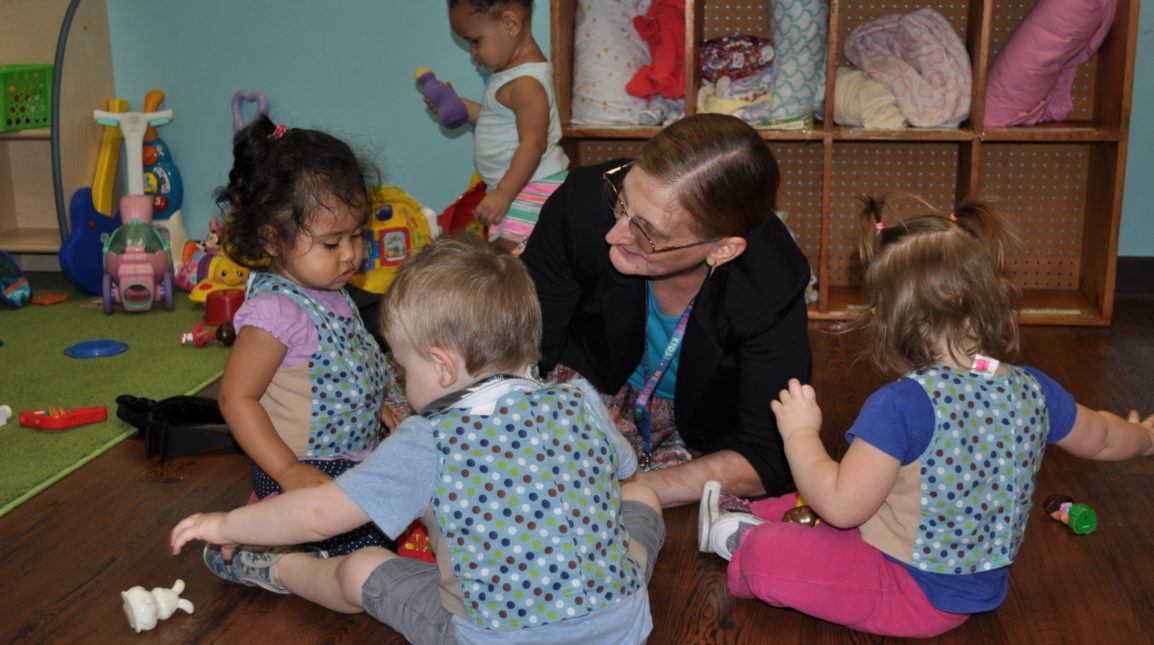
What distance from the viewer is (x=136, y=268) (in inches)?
137

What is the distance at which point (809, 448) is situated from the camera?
1.59 m

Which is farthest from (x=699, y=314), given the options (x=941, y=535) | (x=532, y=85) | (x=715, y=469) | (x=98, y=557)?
(x=532, y=85)

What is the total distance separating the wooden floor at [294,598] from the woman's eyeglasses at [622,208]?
1.77ft

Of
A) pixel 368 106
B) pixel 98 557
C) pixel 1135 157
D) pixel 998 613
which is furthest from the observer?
pixel 368 106

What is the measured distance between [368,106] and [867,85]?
173cm

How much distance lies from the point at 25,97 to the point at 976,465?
A: 3.48 meters

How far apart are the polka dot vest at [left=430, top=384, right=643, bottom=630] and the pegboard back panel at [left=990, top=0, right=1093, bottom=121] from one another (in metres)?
2.69

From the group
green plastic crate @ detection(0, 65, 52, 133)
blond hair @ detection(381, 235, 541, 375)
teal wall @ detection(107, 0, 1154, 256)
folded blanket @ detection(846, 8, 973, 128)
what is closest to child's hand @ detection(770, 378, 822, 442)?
blond hair @ detection(381, 235, 541, 375)

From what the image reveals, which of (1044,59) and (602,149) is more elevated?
(1044,59)

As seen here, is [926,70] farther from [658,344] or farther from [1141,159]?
[658,344]

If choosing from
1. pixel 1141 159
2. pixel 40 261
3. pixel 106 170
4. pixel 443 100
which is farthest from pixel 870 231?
pixel 40 261

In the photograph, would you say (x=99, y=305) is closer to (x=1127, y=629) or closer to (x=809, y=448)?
(x=809, y=448)

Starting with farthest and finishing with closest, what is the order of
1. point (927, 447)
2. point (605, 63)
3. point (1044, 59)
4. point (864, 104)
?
point (605, 63)
point (864, 104)
point (1044, 59)
point (927, 447)

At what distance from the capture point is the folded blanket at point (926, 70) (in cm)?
327
